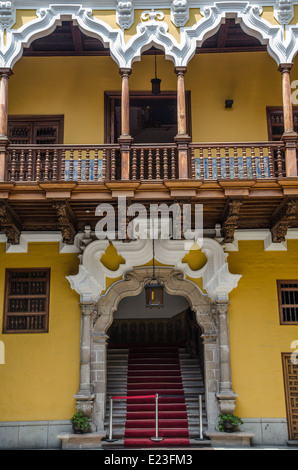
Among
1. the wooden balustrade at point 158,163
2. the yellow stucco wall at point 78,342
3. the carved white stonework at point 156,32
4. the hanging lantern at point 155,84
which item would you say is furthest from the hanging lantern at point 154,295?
the hanging lantern at point 155,84

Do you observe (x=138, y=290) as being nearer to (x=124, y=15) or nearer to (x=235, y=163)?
(x=235, y=163)

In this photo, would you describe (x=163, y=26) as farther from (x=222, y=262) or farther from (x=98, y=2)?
(x=222, y=262)

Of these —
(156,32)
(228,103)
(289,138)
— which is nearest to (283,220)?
(289,138)

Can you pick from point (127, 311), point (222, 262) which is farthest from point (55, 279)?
point (127, 311)

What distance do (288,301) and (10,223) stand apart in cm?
569

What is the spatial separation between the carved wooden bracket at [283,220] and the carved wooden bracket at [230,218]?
0.80 m

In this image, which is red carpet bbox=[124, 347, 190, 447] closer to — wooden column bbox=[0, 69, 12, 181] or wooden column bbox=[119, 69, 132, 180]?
wooden column bbox=[119, 69, 132, 180]

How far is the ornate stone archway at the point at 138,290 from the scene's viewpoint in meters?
10.3

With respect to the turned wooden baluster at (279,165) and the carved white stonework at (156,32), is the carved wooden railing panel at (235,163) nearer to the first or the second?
the turned wooden baluster at (279,165)

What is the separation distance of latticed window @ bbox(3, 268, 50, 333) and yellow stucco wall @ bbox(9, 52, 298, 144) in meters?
3.09

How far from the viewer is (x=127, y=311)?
52.7 ft

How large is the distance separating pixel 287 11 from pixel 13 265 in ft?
24.0

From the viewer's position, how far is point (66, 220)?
9.96 metres

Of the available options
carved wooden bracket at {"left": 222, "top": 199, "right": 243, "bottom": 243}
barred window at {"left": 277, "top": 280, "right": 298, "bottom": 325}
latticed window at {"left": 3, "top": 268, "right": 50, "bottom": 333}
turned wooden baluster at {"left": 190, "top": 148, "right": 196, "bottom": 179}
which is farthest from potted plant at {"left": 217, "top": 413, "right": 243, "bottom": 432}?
turned wooden baluster at {"left": 190, "top": 148, "right": 196, "bottom": 179}
